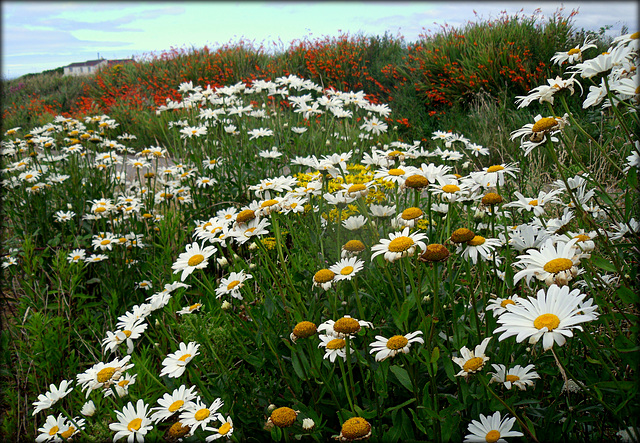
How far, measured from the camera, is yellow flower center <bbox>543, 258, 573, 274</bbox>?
4.56 ft

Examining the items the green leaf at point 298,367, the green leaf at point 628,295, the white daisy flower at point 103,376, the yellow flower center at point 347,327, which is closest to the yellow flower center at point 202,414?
the green leaf at point 298,367

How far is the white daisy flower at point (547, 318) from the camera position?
1.20 m

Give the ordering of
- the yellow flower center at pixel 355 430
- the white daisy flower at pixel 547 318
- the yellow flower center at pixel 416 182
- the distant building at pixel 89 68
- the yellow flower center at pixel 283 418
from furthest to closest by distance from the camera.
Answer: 1. the distant building at pixel 89 68
2. the yellow flower center at pixel 416 182
3. the yellow flower center at pixel 283 418
4. the yellow flower center at pixel 355 430
5. the white daisy flower at pixel 547 318

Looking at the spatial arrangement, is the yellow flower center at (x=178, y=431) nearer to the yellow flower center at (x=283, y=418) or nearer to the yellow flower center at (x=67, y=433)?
the yellow flower center at (x=283, y=418)

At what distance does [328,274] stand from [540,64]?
674 centimetres

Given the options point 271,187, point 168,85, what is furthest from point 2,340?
point 168,85

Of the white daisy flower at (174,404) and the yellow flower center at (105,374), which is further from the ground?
the yellow flower center at (105,374)

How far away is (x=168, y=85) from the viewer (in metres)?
14.3

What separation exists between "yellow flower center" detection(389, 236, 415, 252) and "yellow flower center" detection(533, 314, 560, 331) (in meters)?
0.49

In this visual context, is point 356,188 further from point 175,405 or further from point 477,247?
point 175,405

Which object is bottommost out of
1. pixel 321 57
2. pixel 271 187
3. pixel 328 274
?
pixel 328 274

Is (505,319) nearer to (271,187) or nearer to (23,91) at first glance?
(271,187)

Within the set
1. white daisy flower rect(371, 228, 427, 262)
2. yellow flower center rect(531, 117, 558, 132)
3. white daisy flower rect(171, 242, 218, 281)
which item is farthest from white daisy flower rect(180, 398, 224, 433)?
yellow flower center rect(531, 117, 558, 132)

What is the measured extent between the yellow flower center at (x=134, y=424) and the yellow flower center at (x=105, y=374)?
0.77 ft
